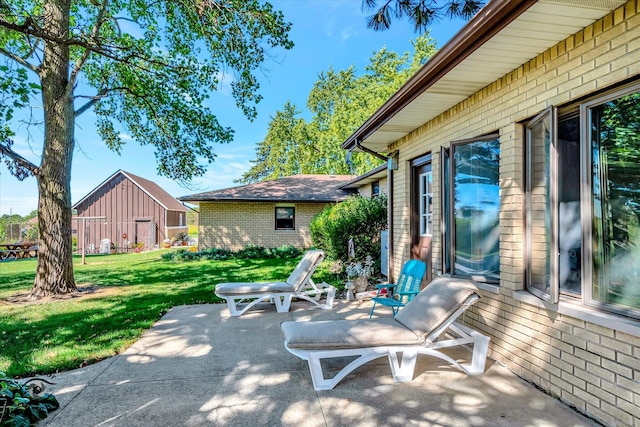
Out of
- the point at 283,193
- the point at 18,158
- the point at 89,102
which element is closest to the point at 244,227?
the point at 283,193

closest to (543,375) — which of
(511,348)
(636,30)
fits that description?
(511,348)

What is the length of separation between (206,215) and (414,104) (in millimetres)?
15578

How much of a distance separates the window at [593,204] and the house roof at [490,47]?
624mm

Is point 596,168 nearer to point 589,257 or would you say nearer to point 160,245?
point 589,257

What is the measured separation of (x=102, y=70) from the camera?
1054 cm

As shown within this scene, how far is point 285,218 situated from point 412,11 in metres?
14.7

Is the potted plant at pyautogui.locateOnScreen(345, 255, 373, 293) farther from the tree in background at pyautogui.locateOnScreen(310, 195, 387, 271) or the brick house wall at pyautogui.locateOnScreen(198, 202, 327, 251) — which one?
the brick house wall at pyautogui.locateOnScreen(198, 202, 327, 251)

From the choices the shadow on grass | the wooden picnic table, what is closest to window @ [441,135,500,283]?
the shadow on grass

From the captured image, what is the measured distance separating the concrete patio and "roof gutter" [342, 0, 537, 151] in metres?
3.05

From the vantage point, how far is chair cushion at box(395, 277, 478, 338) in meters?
3.58

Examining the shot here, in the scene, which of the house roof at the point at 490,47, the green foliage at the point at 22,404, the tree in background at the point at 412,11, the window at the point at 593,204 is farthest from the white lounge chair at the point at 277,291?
the tree in background at the point at 412,11

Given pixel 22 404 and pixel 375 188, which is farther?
pixel 375 188

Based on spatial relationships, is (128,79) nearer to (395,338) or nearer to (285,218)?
(395,338)

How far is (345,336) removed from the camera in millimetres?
3445
